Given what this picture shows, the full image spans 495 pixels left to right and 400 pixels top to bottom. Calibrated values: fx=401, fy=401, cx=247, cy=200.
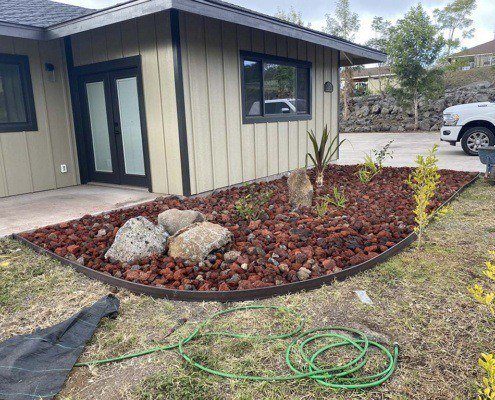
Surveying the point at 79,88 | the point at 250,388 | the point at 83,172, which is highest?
the point at 79,88

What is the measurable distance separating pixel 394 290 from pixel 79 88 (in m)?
5.58

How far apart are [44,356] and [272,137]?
17.3ft

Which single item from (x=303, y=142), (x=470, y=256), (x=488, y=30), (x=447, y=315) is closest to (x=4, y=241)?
(x=447, y=315)

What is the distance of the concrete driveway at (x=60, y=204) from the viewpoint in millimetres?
4270

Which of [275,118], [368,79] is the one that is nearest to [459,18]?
[368,79]

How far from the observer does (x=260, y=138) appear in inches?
253

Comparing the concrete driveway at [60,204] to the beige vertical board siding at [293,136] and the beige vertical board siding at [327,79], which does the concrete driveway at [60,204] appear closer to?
the beige vertical board siding at [293,136]

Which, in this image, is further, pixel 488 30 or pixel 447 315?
pixel 488 30

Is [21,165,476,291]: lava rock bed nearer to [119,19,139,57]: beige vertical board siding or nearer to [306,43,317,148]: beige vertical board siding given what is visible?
[119,19,139,57]: beige vertical board siding

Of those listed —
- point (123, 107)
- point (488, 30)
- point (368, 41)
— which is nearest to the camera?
point (123, 107)

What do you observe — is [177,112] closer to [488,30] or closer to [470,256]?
[470,256]

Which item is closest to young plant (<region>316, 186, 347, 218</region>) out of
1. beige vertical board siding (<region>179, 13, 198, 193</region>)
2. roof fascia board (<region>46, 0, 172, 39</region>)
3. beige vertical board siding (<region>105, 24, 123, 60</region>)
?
beige vertical board siding (<region>179, 13, 198, 193</region>)

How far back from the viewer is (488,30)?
39156 millimetres

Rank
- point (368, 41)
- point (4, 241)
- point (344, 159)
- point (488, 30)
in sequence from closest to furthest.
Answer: point (4, 241)
point (344, 159)
point (368, 41)
point (488, 30)
